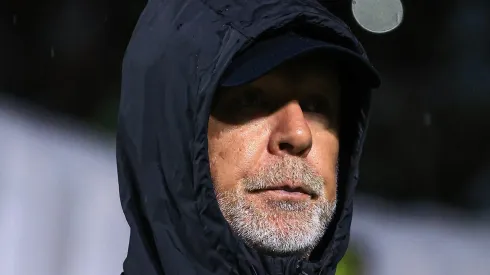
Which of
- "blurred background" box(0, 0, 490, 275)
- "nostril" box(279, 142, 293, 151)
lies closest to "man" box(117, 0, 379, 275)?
"nostril" box(279, 142, 293, 151)

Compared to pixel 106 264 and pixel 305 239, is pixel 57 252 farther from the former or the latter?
pixel 305 239

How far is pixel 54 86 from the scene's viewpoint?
2.86 m

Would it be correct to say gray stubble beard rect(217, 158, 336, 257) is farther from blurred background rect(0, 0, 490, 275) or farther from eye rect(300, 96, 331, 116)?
blurred background rect(0, 0, 490, 275)

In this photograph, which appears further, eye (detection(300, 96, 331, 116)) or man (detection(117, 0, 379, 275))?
eye (detection(300, 96, 331, 116))

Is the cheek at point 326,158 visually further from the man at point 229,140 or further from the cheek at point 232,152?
the cheek at point 232,152

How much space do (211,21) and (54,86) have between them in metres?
1.60

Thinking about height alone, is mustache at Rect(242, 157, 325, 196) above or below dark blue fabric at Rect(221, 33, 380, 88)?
below

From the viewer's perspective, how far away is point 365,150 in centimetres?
383

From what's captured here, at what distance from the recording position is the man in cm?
134

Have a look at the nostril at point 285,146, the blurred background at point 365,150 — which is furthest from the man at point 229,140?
the blurred background at point 365,150

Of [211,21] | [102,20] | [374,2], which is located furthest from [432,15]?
[211,21]

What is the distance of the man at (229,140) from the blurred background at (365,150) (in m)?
1.42

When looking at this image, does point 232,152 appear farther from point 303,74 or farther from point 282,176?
point 303,74

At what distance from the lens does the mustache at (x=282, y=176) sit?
4.53 feet
